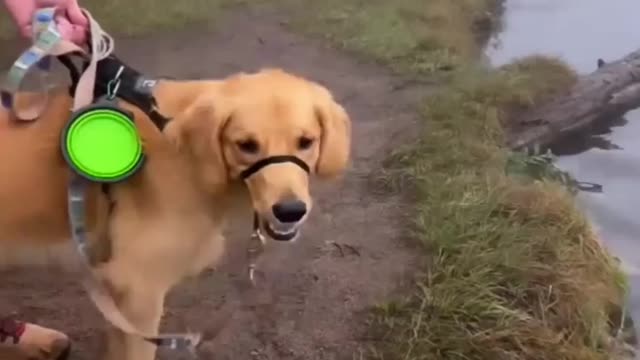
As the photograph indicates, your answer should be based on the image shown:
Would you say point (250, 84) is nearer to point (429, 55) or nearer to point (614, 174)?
point (614, 174)

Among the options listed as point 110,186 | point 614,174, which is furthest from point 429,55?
point 110,186

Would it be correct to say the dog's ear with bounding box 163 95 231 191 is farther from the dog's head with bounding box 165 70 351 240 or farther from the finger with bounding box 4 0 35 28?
the finger with bounding box 4 0 35 28

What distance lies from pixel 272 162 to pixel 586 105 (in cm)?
422

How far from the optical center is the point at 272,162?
8.20 ft

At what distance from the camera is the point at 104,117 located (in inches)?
107

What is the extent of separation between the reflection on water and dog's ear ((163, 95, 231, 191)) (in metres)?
2.63

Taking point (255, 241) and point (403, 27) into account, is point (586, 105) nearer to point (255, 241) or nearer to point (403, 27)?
point (403, 27)

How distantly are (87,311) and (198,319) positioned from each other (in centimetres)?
38

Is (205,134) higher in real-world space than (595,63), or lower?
higher

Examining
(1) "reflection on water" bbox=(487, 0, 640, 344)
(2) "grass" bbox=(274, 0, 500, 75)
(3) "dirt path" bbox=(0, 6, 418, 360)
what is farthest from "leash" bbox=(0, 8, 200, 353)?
(2) "grass" bbox=(274, 0, 500, 75)

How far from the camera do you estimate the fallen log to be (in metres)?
6.08

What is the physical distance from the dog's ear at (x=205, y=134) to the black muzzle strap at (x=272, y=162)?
0.09 meters

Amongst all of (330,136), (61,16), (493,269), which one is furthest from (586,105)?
(61,16)

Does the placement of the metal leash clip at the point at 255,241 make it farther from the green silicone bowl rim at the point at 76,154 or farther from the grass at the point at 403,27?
the grass at the point at 403,27
